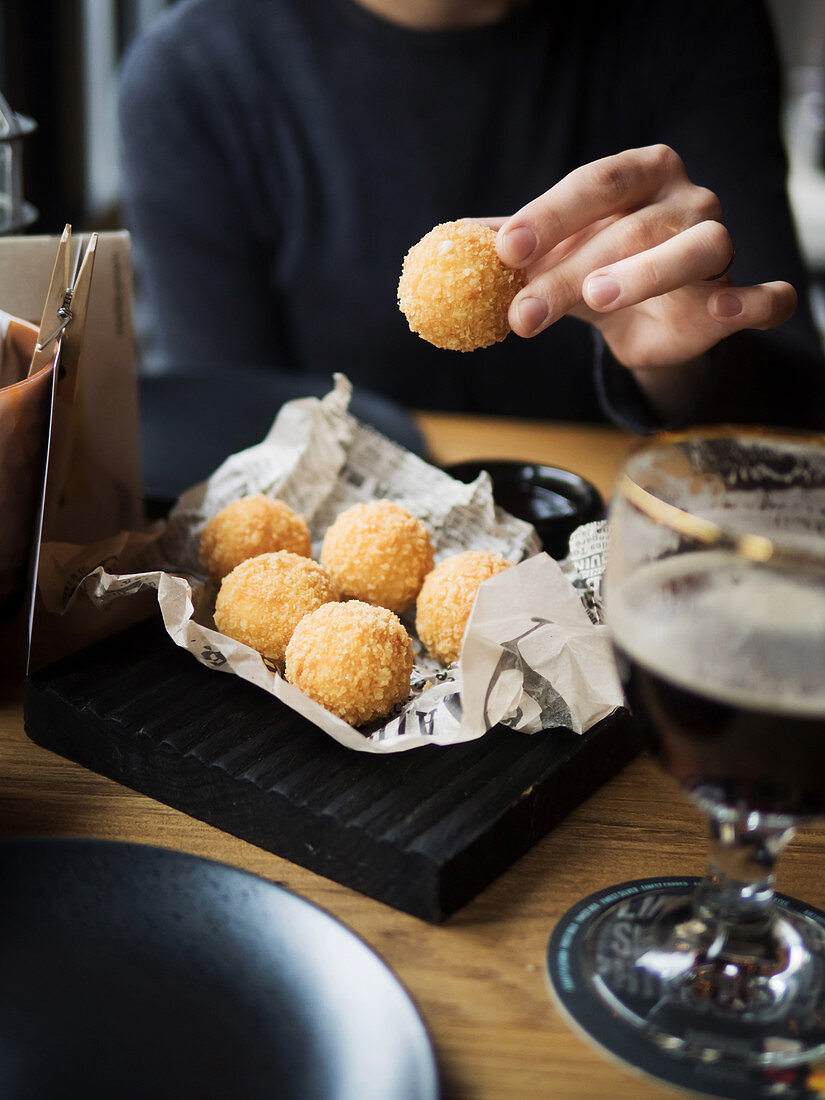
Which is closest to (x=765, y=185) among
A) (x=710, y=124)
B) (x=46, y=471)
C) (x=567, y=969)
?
(x=710, y=124)

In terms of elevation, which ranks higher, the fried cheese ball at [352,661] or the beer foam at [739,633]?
Result: the beer foam at [739,633]

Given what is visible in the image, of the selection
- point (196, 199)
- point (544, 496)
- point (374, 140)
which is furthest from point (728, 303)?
point (196, 199)

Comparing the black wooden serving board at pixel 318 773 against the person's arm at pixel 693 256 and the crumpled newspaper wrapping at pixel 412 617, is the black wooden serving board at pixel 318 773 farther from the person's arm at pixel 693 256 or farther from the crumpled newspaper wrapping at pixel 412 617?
the person's arm at pixel 693 256

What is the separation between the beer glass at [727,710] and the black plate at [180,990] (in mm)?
127

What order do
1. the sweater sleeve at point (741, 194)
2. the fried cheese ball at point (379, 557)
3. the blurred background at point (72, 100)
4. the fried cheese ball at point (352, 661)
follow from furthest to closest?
the blurred background at point (72, 100)
the sweater sleeve at point (741, 194)
the fried cheese ball at point (379, 557)
the fried cheese ball at point (352, 661)

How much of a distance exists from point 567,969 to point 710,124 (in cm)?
163

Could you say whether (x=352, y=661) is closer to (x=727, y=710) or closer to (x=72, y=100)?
(x=727, y=710)

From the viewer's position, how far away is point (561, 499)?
3.25 ft

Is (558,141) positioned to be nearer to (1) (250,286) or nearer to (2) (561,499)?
(1) (250,286)

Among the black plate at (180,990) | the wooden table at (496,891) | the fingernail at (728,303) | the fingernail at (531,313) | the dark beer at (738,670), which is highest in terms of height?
the fingernail at (531,313)


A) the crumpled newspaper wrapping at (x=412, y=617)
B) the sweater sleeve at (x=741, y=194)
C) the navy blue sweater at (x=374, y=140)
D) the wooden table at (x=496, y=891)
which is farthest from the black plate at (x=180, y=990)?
the navy blue sweater at (x=374, y=140)

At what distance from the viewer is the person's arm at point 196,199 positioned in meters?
1.95

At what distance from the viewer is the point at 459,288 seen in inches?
29.9

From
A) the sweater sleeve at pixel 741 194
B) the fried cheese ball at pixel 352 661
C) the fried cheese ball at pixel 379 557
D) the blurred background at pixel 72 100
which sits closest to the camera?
the fried cheese ball at pixel 352 661
